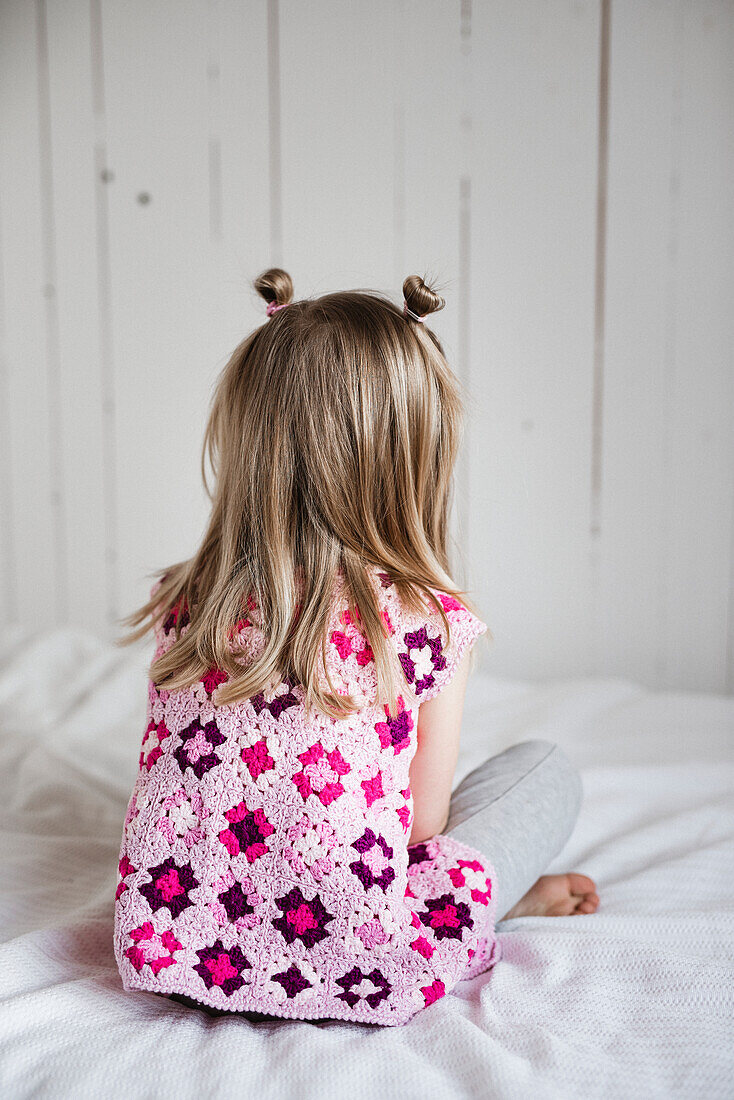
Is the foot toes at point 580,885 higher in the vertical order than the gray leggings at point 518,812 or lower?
lower

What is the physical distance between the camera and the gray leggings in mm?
845

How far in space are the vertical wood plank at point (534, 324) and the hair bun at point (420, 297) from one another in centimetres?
105

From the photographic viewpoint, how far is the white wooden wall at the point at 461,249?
1751mm

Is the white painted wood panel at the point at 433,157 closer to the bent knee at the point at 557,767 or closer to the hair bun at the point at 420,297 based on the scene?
the bent knee at the point at 557,767

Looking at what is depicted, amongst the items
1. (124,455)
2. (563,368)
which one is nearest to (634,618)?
(563,368)

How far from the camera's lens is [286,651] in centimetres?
74

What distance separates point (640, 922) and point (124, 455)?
1.59m

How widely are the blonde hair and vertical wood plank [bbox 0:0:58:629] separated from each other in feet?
4.70

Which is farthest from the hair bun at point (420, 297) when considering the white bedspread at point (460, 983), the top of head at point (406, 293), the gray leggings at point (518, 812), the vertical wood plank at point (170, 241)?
the vertical wood plank at point (170, 241)

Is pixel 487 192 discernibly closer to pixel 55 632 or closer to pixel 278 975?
pixel 55 632

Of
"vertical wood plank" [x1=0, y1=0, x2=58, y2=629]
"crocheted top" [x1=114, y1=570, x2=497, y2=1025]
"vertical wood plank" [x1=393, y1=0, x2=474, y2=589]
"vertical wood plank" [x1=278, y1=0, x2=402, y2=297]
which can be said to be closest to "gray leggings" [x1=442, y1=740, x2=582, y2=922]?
"crocheted top" [x1=114, y1=570, x2=497, y2=1025]

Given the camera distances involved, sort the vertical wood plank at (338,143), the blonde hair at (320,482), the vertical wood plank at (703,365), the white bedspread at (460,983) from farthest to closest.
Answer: the vertical wood plank at (338,143) < the vertical wood plank at (703,365) < the blonde hair at (320,482) < the white bedspread at (460,983)

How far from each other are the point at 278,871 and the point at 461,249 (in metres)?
1.46

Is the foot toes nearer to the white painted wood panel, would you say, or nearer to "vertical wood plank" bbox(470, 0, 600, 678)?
the white painted wood panel
